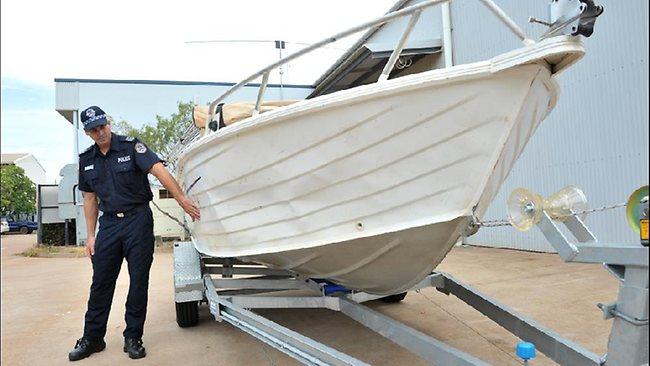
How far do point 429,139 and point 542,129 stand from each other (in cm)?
593

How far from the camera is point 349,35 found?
90.0 inches

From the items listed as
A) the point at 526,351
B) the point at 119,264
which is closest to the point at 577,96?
the point at 526,351

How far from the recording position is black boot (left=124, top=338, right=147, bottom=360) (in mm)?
3201

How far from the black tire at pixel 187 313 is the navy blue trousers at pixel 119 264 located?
504 mm

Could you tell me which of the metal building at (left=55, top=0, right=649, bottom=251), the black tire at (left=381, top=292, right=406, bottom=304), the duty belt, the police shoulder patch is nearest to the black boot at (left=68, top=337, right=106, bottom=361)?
the duty belt

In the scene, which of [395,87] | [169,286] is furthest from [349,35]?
[169,286]

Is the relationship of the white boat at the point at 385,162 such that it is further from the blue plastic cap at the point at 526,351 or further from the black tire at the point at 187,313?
the black tire at the point at 187,313

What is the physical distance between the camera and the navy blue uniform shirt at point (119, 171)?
3.21 meters

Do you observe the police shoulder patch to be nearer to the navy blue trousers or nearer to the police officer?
the police officer

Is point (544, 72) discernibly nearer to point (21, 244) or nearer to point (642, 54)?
point (642, 54)

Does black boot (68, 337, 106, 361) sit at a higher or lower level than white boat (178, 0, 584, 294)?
lower

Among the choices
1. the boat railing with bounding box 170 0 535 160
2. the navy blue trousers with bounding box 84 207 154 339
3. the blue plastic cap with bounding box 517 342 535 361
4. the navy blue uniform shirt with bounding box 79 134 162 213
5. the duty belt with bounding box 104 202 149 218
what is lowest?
the blue plastic cap with bounding box 517 342 535 361

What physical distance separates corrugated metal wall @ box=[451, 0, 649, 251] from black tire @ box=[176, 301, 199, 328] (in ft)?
15.2

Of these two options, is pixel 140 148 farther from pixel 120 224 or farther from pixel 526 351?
pixel 526 351
